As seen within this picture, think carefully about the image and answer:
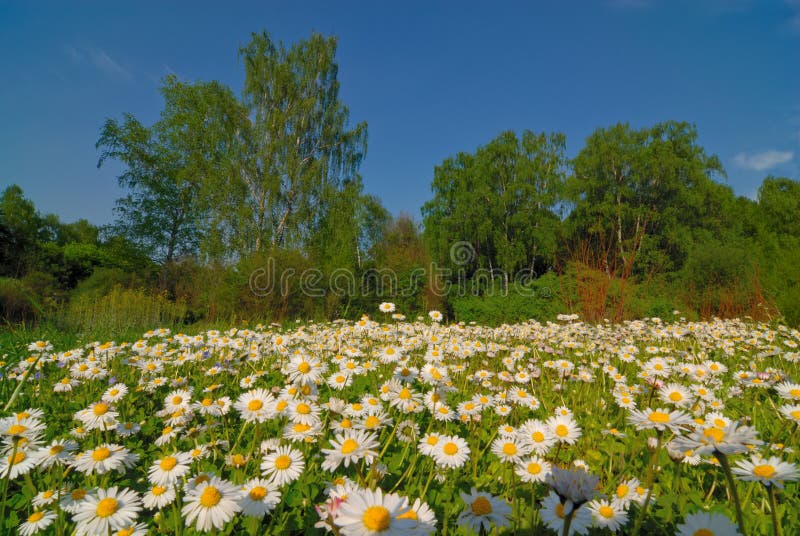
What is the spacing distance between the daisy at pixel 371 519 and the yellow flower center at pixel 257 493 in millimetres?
442

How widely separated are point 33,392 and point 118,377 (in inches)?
20.4

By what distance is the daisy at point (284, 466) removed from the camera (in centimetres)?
124

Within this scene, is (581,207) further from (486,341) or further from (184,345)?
(184,345)

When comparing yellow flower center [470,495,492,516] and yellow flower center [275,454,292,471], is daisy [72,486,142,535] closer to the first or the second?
yellow flower center [275,454,292,471]

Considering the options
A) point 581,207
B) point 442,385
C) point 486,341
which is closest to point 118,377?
point 442,385

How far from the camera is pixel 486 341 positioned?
4711 millimetres

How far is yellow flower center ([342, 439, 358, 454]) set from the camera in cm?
115

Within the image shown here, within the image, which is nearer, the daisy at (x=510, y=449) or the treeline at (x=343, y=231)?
the daisy at (x=510, y=449)

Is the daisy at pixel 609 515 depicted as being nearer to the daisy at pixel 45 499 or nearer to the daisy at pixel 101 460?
the daisy at pixel 101 460

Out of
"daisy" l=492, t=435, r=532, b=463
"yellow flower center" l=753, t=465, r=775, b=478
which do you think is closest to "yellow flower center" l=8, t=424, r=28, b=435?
Answer: "daisy" l=492, t=435, r=532, b=463

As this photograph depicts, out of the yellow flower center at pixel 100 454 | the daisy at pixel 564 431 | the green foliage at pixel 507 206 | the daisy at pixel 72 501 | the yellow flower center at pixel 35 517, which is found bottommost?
the yellow flower center at pixel 35 517

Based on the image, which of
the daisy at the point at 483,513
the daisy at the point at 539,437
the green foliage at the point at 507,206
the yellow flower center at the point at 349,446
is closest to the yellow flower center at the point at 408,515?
the daisy at the point at 483,513

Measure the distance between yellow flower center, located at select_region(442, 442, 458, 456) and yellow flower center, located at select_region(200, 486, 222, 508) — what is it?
820 millimetres

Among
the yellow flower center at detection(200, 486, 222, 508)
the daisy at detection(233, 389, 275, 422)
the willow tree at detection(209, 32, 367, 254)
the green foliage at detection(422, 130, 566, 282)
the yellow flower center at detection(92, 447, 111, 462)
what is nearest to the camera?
the yellow flower center at detection(200, 486, 222, 508)
